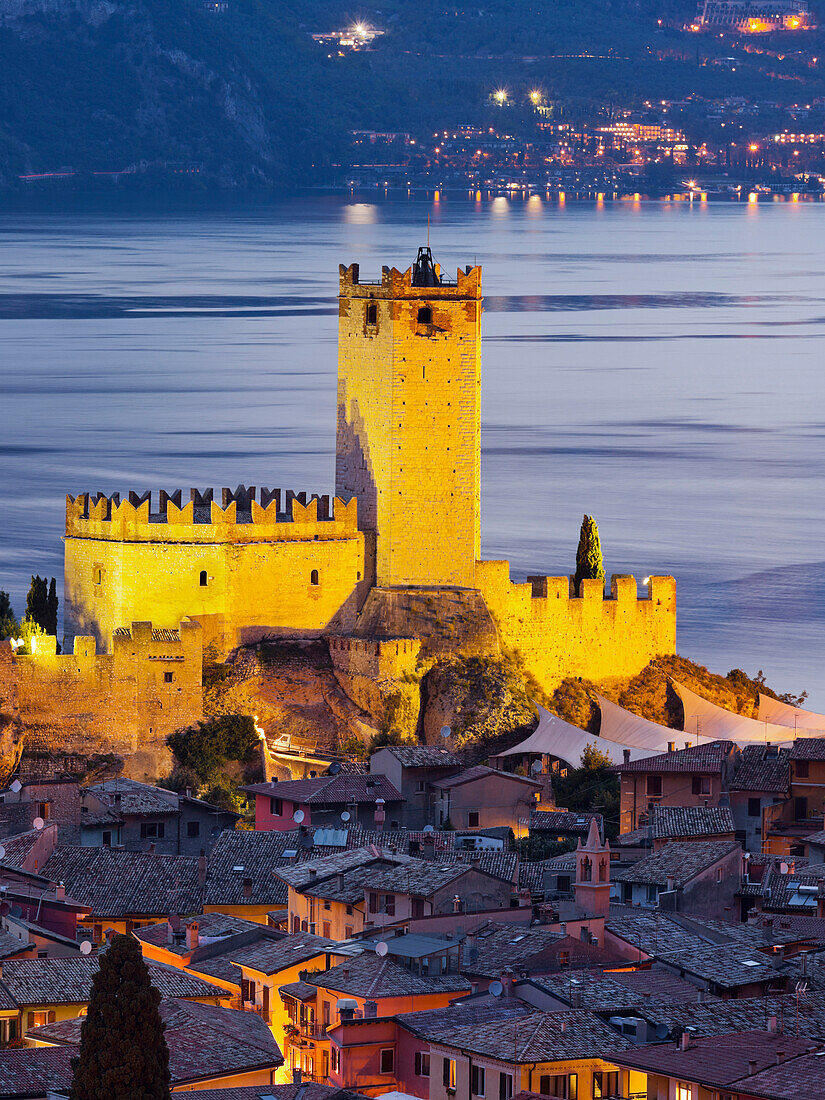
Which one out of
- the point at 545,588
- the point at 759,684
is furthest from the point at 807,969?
the point at 759,684

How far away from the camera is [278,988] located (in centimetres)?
3059

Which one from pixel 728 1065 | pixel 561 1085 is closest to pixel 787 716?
pixel 561 1085

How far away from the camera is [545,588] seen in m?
51.7

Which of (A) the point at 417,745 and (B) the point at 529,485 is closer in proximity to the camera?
(A) the point at 417,745

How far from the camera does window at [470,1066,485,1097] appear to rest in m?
26.0

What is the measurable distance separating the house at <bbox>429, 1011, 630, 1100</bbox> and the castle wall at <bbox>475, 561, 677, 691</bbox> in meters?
24.2

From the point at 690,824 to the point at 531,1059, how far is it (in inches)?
547

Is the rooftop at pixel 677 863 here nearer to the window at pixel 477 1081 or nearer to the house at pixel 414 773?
the house at pixel 414 773

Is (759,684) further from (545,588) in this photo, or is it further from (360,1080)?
(360,1080)

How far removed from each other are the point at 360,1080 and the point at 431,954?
2698 millimetres

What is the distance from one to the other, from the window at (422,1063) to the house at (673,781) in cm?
1487

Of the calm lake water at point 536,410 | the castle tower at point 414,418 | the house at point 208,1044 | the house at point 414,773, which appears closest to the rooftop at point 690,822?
the house at point 414,773

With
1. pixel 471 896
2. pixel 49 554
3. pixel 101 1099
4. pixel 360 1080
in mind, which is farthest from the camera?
pixel 49 554

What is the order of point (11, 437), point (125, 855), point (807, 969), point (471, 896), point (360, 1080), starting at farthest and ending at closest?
point (11, 437) → point (125, 855) → point (471, 896) → point (807, 969) → point (360, 1080)
